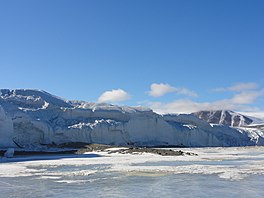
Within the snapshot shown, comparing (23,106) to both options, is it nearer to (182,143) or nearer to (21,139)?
(21,139)

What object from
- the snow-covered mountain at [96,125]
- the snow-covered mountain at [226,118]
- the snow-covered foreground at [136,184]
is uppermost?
the snow-covered mountain at [226,118]

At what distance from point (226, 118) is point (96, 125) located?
271 ft

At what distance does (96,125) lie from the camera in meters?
41.2

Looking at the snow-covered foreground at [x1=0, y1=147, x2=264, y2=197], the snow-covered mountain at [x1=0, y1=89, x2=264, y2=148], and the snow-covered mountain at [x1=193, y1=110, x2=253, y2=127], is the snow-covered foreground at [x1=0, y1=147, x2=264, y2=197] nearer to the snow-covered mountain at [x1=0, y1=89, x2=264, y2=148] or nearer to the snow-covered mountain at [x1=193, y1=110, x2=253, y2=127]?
the snow-covered mountain at [x1=0, y1=89, x2=264, y2=148]

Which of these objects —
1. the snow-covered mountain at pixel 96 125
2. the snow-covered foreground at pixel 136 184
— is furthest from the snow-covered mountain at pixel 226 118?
the snow-covered foreground at pixel 136 184

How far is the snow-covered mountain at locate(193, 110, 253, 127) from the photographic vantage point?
10975 cm

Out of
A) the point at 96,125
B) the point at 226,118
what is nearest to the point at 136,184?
the point at 96,125

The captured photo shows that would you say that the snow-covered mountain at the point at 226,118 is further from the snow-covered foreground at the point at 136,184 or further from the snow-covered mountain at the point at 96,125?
the snow-covered foreground at the point at 136,184

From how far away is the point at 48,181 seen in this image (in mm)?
11188

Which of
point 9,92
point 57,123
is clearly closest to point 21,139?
point 57,123

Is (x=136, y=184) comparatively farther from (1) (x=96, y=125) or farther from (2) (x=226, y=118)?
(2) (x=226, y=118)

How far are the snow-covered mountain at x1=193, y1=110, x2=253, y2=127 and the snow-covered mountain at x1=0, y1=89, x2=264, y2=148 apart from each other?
6064 cm

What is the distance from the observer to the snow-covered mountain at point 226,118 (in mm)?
109750

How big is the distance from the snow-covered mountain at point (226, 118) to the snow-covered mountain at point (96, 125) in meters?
60.6
